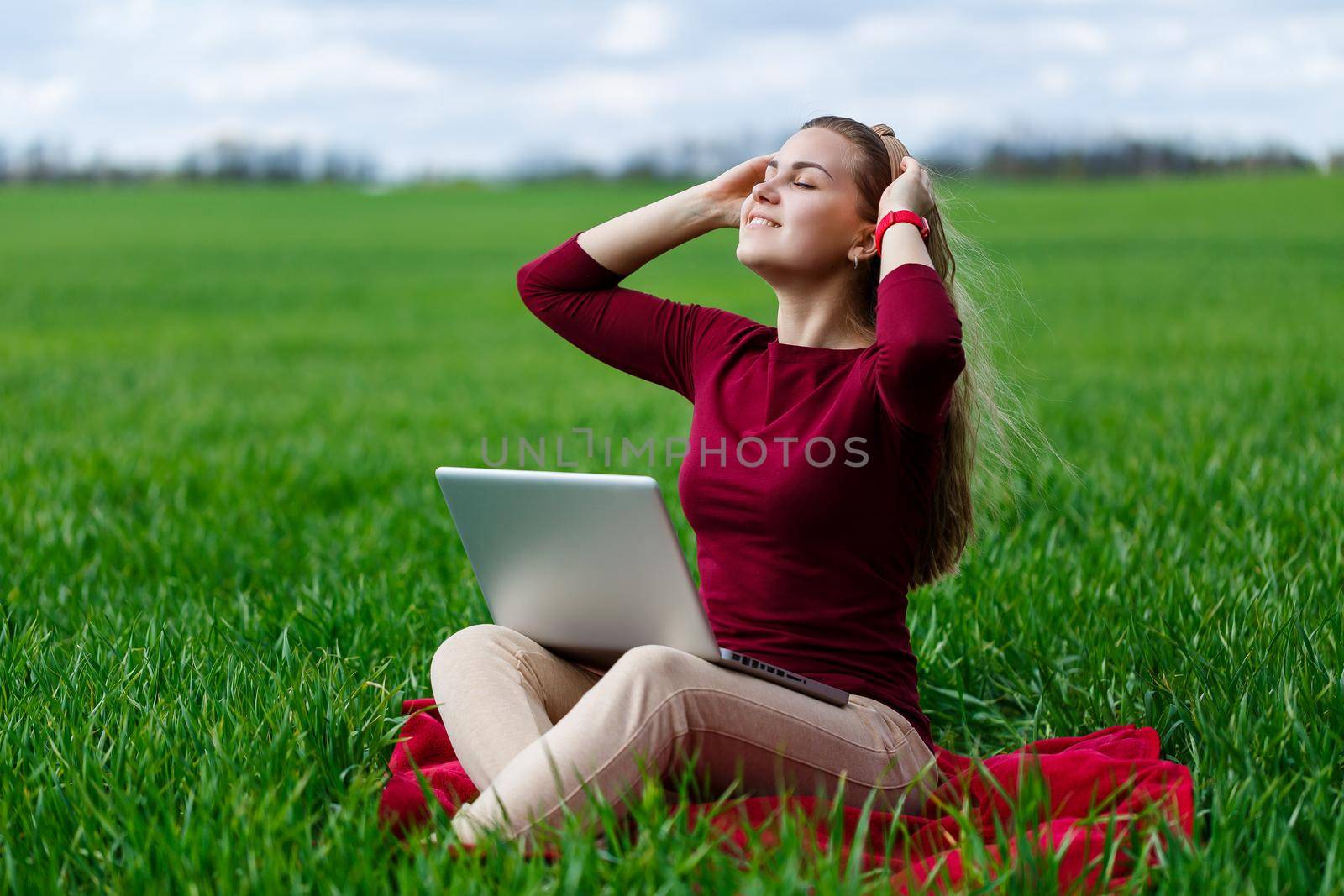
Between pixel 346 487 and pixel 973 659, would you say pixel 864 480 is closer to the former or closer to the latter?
pixel 973 659

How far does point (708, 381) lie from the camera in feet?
9.48

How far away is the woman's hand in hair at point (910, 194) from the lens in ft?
8.72

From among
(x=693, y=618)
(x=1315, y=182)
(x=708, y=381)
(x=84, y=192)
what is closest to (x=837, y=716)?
(x=693, y=618)

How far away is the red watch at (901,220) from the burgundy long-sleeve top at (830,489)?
107 mm

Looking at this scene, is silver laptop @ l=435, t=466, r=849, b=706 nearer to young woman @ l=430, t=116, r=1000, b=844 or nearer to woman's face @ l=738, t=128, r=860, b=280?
young woman @ l=430, t=116, r=1000, b=844

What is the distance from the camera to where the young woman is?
2.37 meters

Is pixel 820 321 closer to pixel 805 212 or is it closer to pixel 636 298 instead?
pixel 805 212

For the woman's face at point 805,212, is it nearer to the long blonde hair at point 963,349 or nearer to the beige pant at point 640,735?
the long blonde hair at point 963,349

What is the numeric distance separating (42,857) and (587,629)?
41.9 inches

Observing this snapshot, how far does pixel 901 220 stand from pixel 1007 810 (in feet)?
3.84

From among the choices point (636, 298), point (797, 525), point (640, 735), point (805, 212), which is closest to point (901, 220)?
point (805, 212)

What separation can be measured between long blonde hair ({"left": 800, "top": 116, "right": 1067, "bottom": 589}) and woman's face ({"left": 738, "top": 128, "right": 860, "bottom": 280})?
39mm

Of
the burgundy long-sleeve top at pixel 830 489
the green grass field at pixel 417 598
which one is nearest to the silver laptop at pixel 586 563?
the burgundy long-sleeve top at pixel 830 489

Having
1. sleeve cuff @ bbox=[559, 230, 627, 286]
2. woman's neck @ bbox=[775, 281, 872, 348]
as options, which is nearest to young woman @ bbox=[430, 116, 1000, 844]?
woman's neck @ bbox=[775, 281, 872, 348]
